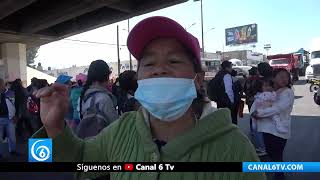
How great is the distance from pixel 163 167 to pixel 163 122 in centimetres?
20

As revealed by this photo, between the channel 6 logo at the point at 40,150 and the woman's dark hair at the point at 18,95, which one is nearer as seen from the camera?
the channel 6 logo at the point at 40,150

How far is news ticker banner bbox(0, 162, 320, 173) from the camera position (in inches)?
51.2

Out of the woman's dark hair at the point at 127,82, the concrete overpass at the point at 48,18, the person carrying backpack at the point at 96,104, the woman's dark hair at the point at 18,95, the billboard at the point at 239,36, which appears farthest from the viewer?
the billboard at the point at 239,36

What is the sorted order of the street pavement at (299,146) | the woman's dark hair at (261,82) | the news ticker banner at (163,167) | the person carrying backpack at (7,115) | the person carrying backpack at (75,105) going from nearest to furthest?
the news ticker banner at (163,167)
the person carrying backpack at (75,105)
the street pavement at (299,146)
the woman's dark hair at (261,82)
the person carrying backpack at (7,115)

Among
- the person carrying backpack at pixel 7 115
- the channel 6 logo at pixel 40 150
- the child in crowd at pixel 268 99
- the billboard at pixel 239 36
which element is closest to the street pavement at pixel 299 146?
the person carrying backpack at pixel 7 115

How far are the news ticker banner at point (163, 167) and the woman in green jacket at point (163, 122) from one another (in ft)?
0.05

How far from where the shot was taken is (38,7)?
47.5ft

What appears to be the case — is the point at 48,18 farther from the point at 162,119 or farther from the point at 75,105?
the point at 162,119

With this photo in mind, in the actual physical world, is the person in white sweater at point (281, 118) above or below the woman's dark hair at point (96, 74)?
below

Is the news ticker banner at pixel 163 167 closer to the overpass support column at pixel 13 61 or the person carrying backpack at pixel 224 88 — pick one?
the person carrying backpack at pixel 224 88

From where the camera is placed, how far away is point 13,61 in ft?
65.7

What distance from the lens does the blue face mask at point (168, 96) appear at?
4.71ft

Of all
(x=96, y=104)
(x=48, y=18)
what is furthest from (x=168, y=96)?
(x=48, y=18)

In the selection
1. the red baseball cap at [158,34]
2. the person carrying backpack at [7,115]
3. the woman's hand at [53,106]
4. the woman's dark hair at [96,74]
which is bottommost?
the person carrying backpack at [7,115]
